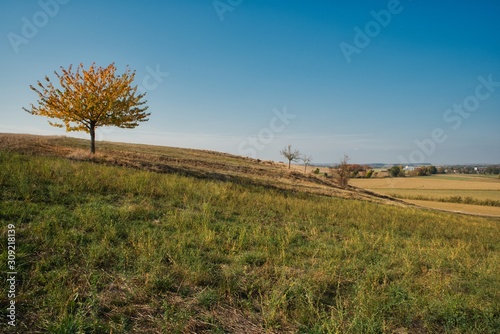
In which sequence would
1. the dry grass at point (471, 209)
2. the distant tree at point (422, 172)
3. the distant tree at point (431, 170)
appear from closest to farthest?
the dry grass at point (471, 209)
the distant tree at point (422, 172)
the distant tree at point (431, 170)

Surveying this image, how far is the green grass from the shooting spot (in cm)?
356

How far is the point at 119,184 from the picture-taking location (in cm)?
1077

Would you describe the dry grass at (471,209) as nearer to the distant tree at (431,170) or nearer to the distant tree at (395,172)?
the distant tree at (395,172)

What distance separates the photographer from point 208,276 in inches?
182

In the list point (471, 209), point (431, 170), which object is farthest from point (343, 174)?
point (431, 170)

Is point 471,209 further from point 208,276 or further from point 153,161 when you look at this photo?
point 208,276

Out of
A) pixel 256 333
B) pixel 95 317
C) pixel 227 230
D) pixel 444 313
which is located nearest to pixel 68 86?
pixel 227 230

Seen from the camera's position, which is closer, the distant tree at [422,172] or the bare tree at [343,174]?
the bare tree at [343,174]

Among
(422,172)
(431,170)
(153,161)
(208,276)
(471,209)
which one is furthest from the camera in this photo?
(431,170)

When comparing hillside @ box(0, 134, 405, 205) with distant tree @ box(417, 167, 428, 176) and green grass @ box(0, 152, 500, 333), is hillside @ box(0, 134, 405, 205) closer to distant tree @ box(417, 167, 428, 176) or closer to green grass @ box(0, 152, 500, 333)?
green grass @ box(0, 152, 500, 333)

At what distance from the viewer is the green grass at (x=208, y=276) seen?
11.7 ft

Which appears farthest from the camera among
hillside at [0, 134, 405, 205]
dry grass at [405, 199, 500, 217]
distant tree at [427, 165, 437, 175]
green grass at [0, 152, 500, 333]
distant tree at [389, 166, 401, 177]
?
distant tree at [427, 165, 437, 175]

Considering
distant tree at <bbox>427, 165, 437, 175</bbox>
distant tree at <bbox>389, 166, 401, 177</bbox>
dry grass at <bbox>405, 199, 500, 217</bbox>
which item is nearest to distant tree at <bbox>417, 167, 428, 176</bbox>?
distant tree at <bbox>427, 165, 437, 175</bbox>

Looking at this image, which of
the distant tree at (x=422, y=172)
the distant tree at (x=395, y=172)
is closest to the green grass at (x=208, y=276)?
the distant tree at (x=395, y=172)
